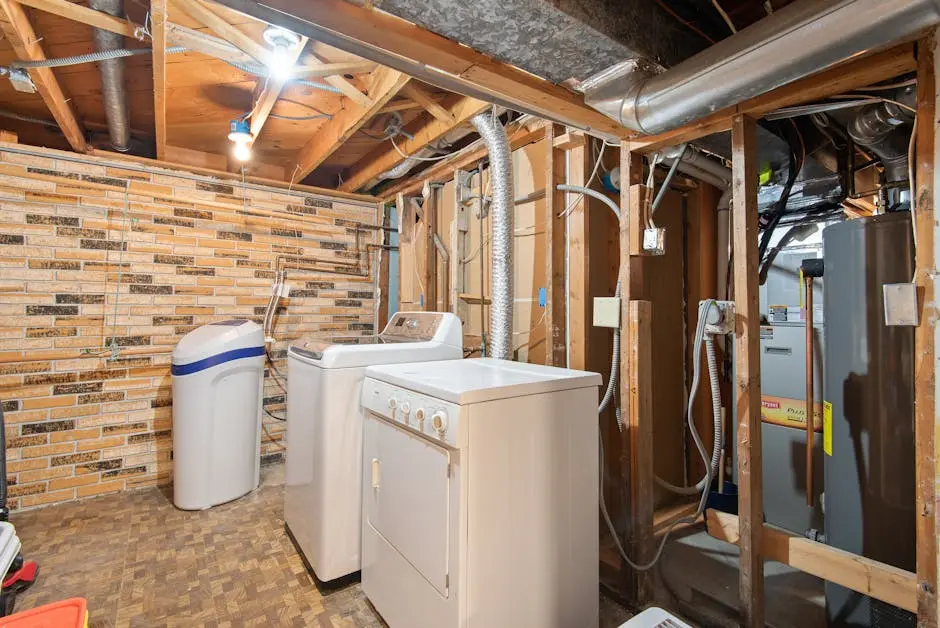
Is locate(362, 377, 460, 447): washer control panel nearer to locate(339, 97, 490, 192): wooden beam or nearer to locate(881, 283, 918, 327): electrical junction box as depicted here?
locate(881, 283, 918, 327): electrical junction box

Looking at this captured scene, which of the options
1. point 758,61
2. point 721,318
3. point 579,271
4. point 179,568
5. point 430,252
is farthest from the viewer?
point 430,252

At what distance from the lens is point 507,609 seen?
1.39m

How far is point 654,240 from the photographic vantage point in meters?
1.84

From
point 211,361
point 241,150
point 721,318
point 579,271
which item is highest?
point 241,150

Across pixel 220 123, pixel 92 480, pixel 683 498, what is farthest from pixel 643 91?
pixel 92 480

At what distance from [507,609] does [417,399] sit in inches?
29.2

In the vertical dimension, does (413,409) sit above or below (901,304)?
below

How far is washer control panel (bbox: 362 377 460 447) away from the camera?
1323 millimetres

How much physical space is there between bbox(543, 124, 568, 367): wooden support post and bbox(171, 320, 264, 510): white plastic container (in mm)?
2034

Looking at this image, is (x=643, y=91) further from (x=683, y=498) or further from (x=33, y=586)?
(x=33, y=586)

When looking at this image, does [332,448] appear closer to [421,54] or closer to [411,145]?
[421,54]

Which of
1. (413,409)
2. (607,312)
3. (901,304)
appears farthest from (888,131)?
(413,409)

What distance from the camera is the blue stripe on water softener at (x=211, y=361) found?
2.62 metres

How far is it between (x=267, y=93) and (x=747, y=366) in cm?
256
